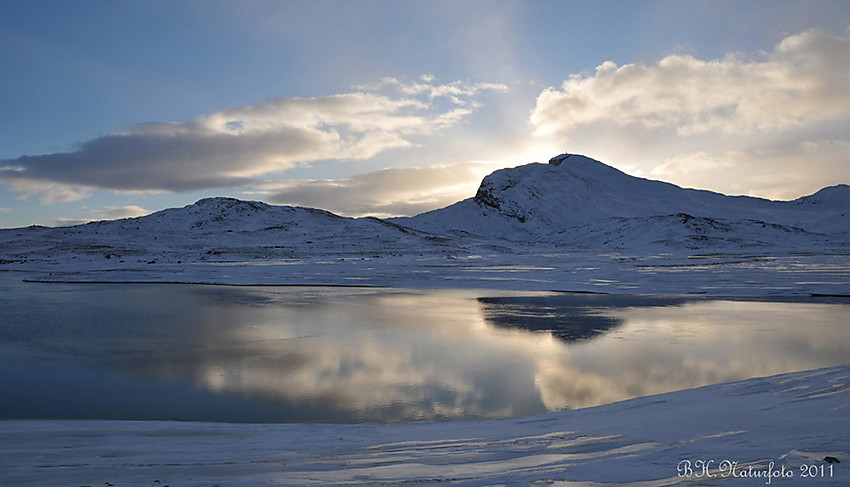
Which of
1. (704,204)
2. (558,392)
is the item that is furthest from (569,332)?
(704,204)

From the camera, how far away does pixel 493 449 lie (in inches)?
263

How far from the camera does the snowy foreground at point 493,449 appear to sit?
539 cm

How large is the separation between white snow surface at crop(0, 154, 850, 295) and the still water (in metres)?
11.6

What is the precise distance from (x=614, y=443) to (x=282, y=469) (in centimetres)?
408

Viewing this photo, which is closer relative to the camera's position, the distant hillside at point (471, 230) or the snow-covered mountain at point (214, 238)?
the snow-covered mountain at point (214, 238)

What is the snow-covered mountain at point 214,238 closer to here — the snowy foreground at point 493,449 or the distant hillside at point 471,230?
the distant hillside at point 471,230

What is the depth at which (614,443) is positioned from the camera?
6.63 meters

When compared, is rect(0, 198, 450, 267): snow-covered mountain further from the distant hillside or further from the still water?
the still water

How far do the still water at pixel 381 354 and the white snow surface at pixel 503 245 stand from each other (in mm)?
11571

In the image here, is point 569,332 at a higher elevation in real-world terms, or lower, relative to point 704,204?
lower

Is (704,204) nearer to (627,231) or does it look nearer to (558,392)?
(627,231)

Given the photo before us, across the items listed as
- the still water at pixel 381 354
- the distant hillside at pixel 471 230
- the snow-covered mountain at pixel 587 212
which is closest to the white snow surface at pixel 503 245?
the distant hillside at pixel 471 230

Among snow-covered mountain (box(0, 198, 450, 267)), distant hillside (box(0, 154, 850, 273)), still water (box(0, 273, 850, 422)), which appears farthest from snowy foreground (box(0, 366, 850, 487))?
snow-covered mountain (box(0, 198, 450, 267))

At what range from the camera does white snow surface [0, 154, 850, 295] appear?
37.1m
